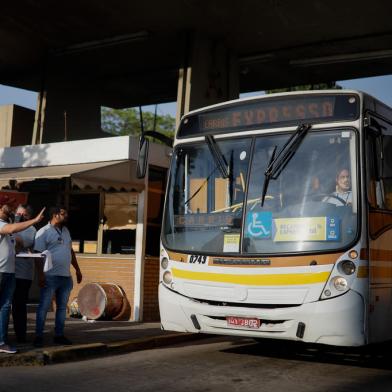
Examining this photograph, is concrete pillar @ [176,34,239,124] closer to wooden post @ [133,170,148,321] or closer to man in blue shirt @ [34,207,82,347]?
wooden post @ [133,170,148,321]

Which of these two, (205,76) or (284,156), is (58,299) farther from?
(205,76)

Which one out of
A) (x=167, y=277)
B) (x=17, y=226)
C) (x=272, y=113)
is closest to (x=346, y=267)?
(x=272, y=113)

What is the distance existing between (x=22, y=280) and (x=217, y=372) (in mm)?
3277

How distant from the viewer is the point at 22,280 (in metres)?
9.08

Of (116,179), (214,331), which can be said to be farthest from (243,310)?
(116,179)

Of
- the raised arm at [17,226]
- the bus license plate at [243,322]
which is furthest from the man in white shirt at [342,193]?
the raised arm at [17,226]

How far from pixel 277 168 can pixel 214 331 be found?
2118 mm

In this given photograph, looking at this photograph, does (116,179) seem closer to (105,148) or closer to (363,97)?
(105,148)

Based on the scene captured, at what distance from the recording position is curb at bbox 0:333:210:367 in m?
7.70

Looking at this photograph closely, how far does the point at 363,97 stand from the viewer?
7.56m

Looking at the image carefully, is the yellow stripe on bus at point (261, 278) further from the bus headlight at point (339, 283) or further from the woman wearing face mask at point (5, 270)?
the woman wearing face mask at point (5, 270)

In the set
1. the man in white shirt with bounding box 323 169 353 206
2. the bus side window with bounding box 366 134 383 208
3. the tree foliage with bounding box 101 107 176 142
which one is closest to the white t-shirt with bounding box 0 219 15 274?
the man in white shirt with bounding box 323 169 353 206

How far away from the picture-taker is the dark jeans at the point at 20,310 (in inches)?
353

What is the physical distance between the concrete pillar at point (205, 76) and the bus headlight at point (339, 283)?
10877mm
